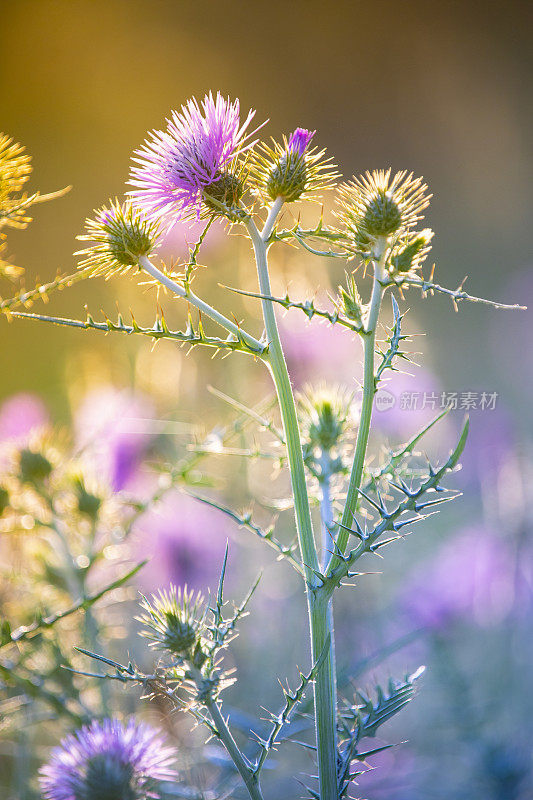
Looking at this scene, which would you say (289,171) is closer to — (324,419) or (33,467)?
(324,419)

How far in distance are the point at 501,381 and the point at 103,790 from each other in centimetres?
220

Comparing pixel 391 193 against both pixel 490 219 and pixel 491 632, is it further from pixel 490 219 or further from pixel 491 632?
pixel 490 219

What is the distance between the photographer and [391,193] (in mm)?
708

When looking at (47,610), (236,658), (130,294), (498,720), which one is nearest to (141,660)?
(236,658)

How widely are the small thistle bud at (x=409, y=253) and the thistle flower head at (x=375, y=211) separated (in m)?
0.01

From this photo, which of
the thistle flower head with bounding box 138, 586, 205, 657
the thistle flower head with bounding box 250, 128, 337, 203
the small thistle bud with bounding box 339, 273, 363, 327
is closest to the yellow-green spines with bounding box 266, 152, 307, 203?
the thistle flower head with bounding box 250, 128, 337, 203

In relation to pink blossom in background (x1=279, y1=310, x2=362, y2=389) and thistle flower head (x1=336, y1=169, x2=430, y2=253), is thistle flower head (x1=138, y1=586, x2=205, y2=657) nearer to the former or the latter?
thistle flower head (x1=336, y1=169, x2=430, y2=253)

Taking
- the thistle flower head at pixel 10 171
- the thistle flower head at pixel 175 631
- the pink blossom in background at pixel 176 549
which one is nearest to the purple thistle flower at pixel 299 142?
the thistle flower head at pixel 10 171

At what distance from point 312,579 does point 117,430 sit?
2.46 feet

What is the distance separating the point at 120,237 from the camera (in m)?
0.70

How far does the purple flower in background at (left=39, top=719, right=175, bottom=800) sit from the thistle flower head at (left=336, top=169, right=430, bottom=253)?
0.62 m

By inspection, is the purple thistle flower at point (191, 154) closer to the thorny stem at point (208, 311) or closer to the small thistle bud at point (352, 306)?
the thorny stem at point (208, 311)

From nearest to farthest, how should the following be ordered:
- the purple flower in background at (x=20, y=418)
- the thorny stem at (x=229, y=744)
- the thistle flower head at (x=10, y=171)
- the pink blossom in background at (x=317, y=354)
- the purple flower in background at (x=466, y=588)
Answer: the thorny stem at (x=229, y=744) → the thistle flower head at (x=10, y=171) → the purple flower in background at (x=20, y=418) → the purple flower in background at (x=466, y=588) → the pink blossom in background at (x=317, y=354)

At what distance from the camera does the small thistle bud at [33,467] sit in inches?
44.3
